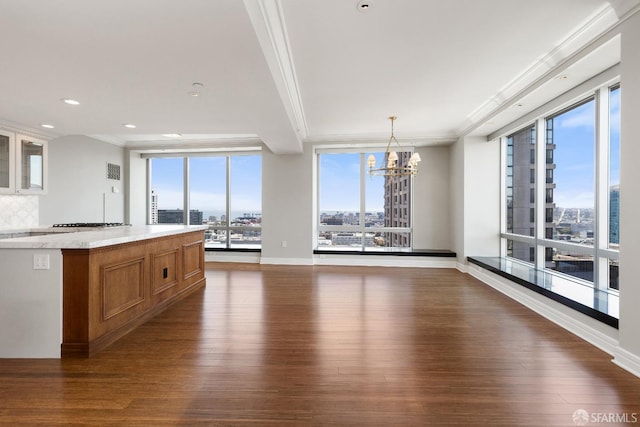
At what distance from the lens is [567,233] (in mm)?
3908

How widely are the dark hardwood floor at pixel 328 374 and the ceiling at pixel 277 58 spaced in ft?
8.07

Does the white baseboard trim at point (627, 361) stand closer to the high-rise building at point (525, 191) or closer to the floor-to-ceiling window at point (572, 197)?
the floor-to-ceiling window at point (572, 197)

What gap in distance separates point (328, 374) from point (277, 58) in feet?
8.76

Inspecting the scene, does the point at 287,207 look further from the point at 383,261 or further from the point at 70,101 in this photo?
the point at 70,101

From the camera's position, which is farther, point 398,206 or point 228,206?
point 228,206

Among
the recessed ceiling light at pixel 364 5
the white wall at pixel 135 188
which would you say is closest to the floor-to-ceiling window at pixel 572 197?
the recessed ceiling light at pixel 364 5

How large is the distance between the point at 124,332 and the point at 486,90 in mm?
5095

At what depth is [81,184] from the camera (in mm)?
5926

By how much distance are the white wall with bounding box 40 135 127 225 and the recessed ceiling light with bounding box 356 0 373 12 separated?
5970 millimetres

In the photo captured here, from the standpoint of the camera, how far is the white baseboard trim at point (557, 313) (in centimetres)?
258

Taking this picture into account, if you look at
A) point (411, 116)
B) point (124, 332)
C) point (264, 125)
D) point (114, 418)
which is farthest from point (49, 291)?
point (411, 116)

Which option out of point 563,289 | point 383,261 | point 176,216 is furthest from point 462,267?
point 176,216

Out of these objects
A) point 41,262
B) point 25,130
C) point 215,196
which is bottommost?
point 41,262

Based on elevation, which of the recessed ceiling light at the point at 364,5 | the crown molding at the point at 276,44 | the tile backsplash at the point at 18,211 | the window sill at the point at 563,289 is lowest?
the window sill at the point at 563,289
